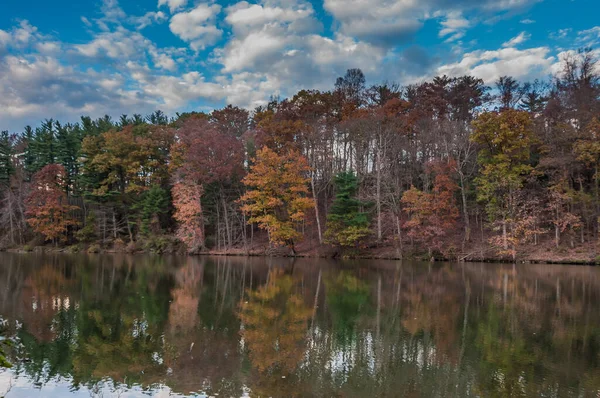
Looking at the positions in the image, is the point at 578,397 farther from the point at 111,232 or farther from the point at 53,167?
the point at 53,167

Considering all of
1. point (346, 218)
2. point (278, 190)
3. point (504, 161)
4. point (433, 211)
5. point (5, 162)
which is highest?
point (5, 162)

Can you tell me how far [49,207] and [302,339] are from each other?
148 ft

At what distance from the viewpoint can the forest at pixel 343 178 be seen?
34.1 m

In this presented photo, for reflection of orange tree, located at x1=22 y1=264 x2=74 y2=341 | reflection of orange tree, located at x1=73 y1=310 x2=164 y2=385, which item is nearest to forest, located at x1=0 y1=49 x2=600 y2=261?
reflection of orange tree, located at x1=22 y1=264 x2=74 y2=341

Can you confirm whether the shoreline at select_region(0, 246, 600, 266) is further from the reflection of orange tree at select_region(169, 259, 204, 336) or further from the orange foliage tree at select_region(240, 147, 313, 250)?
the reflection of orange tree at select_region(169, 259, 204, 336)

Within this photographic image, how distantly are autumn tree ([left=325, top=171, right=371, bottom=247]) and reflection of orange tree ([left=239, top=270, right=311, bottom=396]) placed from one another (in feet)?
60.0

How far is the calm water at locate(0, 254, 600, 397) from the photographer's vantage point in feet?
25.9

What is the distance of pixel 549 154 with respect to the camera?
113ft

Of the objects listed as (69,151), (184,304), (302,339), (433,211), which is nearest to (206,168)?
(433,211)

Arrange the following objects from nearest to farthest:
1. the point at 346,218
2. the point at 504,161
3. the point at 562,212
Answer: the point at 562,212
the point at 504,161
the point at 346,218

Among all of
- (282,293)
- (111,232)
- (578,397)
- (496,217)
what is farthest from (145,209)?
(578,397)

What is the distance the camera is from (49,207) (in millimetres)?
46250

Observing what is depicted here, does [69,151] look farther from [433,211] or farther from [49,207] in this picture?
[433,211]

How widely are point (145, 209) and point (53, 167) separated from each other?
12.5 meters
